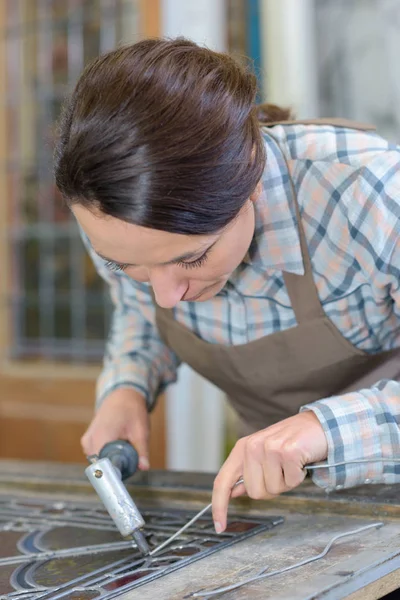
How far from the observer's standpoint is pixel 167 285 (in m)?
1.12

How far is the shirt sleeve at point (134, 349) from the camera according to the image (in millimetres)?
1563

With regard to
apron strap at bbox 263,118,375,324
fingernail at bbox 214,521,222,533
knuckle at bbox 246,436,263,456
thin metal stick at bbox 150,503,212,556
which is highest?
apron strap at bbox 263,118,375,324

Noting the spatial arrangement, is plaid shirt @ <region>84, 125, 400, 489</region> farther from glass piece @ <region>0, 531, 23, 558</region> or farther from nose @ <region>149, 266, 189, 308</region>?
glass piece @ <region>0, 531, 23, 558</region>

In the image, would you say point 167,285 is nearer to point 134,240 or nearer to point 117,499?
point 134,240

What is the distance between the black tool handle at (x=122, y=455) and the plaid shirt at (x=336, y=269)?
0.63 ft

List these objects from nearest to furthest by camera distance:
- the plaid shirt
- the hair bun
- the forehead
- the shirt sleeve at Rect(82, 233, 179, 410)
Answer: the forehead
the plaid shirt
the hair bun
the shirt sleeve at Rect(82, 233, 179, 410)

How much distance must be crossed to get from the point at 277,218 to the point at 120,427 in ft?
1.44

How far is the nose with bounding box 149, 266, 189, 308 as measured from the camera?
3.62ft

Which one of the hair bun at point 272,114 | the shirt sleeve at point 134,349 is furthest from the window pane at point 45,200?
the hair bun at point 272,114

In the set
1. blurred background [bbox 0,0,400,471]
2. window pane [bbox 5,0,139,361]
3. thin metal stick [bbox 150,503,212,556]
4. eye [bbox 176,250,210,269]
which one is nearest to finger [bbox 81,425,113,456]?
thin metal stick [bbox 150,503,212,556]

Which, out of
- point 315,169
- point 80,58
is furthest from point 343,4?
point 315,169

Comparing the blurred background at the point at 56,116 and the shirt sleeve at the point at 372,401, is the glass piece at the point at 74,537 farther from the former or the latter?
the blurred background at the point at 56,116

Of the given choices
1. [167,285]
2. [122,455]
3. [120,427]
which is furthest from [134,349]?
[167,285]

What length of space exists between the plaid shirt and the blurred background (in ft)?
4.50
